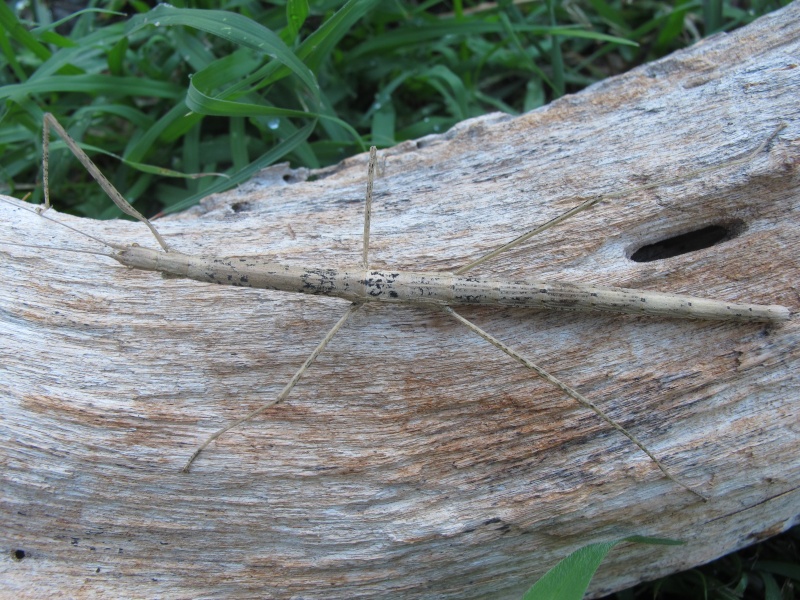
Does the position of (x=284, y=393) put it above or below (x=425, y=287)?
below

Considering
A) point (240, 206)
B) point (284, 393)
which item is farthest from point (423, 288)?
point (240, 206)

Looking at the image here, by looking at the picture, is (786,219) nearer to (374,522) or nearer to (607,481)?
(607,481)

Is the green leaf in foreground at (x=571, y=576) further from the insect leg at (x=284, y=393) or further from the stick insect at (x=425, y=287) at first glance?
the insect leg at (x=284, y=393)

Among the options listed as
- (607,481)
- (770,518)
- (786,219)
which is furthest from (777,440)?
(786,219)

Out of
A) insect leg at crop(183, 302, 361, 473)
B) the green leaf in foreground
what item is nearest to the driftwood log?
insect leg at crop(183, 302, 361, 473)

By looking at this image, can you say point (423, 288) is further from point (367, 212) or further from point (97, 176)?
point (97, 176)

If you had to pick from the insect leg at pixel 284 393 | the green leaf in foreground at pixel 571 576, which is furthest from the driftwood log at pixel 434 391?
the green leaf in foreground at pixel 571 576
